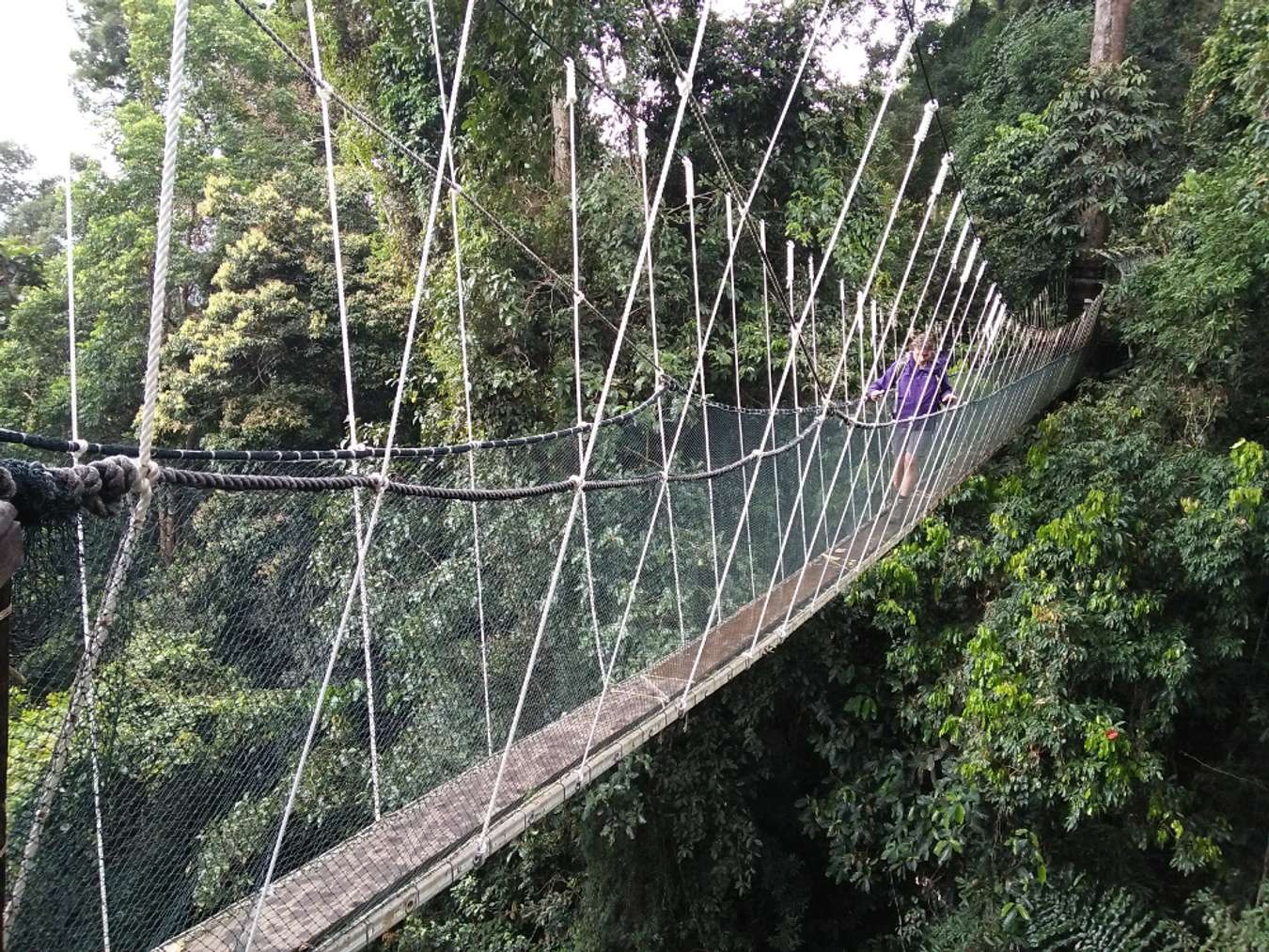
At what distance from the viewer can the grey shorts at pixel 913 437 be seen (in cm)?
267

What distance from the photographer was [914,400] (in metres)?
2.64

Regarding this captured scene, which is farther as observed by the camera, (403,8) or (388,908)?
(403,8)

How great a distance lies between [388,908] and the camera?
2.95ft

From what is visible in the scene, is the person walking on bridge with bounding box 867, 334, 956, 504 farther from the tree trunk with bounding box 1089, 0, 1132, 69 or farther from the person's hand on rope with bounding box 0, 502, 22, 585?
the tree trunk with bounding box 1089, 0, 1132, 69

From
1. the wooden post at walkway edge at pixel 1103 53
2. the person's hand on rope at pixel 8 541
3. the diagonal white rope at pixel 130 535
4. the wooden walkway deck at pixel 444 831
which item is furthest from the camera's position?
the wooden post at walkway edge at pixel 1103 53

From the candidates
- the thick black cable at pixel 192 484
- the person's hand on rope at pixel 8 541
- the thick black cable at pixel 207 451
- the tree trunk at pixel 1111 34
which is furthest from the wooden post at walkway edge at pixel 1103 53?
the person's hand on rope at pixel 8 541

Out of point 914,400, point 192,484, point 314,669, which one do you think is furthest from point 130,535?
point 914,400

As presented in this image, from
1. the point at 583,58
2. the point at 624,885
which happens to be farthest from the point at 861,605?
the point at 583,58

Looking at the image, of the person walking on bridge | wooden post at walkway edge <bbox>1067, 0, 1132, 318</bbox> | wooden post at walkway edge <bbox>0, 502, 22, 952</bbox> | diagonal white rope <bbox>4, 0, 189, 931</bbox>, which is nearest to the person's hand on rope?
wooden post at walkway edge <bbox>0, 502, 22, 952</bbox>

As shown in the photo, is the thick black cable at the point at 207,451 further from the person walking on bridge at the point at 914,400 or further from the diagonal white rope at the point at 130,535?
the person walking on bridge at the point at 914,400

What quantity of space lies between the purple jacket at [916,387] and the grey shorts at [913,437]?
1.5 inches

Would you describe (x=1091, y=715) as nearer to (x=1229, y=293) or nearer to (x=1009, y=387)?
(x=1009, y=387)

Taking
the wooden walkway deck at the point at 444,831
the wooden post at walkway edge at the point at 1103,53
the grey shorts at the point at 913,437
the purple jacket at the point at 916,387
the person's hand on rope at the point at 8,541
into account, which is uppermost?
the wooden post at walkway edge at the point at 1103,53

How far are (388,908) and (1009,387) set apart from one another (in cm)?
301
